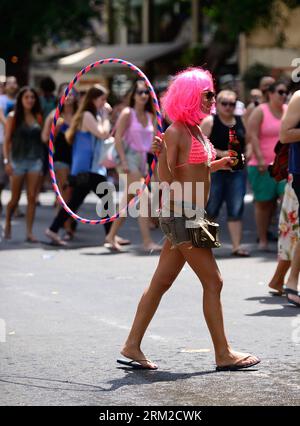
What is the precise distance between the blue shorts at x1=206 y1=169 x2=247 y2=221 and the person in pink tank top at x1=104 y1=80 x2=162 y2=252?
3.00 ft

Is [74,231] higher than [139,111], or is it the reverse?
[139,111]

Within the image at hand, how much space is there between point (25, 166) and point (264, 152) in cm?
274

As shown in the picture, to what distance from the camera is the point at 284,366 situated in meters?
7.50

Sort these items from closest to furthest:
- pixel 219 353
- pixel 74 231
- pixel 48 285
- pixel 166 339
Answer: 1. pixel 219 353
2. pixel 166 339
3. pixel 48 285
4. pixel 74 231

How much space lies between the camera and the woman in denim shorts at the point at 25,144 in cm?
1420

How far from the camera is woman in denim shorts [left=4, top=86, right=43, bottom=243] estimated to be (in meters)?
14.2

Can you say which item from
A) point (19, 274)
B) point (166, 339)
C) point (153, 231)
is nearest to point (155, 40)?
point (153, 231)

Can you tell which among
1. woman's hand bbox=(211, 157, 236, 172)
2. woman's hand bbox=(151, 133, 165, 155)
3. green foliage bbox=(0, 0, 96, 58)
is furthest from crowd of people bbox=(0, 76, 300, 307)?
green foliage bbox=(0, 0, 96, 58)

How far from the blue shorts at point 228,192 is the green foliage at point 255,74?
1810 centimetres

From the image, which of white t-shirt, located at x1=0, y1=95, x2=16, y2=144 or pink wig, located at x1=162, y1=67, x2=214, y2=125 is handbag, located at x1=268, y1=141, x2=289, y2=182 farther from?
white t-shirt, located at x1=0, y1=95, x2=16, y2=144

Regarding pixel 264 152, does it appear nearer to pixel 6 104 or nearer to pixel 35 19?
pixel 6 104
